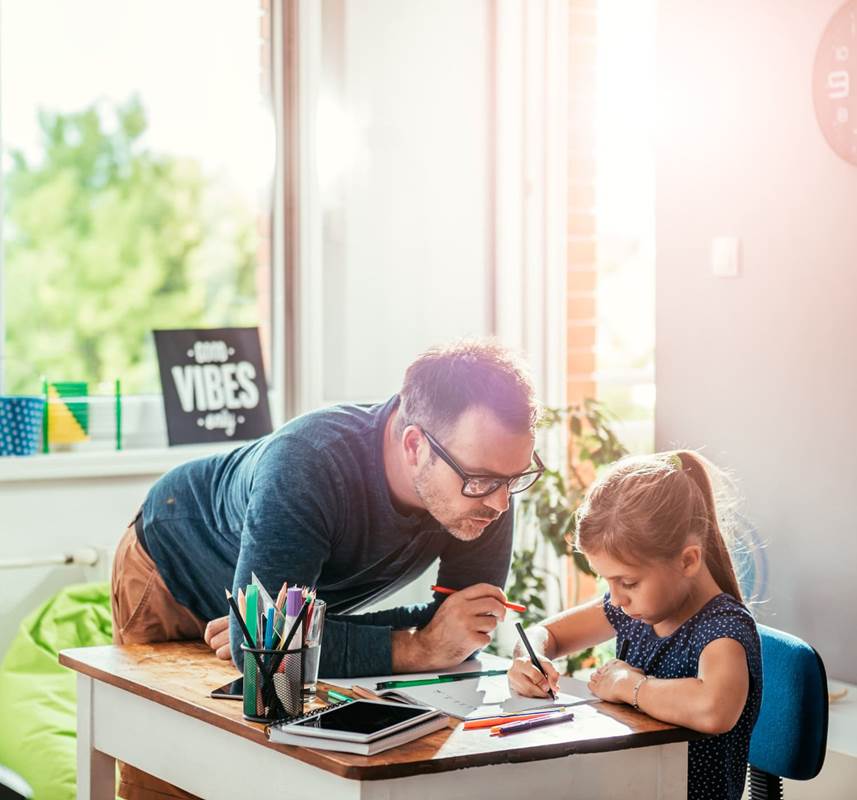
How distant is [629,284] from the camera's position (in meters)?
5.45

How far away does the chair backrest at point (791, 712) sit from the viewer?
6.42 ft

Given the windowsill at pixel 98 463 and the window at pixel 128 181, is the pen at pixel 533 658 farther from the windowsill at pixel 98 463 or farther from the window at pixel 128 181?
the window at pixel 128 181

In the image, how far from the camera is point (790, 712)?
198 cm

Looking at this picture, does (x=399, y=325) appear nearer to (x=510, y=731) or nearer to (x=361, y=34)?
(x=361, y=34)

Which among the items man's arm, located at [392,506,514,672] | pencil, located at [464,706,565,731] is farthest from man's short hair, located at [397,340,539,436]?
pencil, located at [464,706,565,731]

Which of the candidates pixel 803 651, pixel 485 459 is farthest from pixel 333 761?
pixel 803 651

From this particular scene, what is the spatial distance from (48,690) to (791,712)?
169 cm

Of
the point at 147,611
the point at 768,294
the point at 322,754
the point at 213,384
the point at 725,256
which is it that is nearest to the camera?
the point at 322,754

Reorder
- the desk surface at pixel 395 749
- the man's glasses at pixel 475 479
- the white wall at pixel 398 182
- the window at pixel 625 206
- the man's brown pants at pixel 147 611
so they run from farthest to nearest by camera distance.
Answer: the window at pixel 625 206
the white wall at pixel 398 182
the man's brown pants at pixel 147 611
the man's glasses at pixel 475 479
the desk surface at pixel 395 749

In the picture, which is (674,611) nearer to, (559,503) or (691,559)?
(691,559)

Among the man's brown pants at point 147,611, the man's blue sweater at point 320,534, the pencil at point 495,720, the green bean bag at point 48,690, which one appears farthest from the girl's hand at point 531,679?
the green bean bag at point 48,690

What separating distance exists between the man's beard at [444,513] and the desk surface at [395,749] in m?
0.32

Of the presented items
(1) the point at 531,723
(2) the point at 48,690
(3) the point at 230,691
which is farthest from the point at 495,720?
(2) the point at 48,690

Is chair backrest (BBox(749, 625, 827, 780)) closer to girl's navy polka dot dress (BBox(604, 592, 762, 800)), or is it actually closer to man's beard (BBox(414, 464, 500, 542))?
girl's navy polka dot dress (BBox(604, 592, 762, 800))
